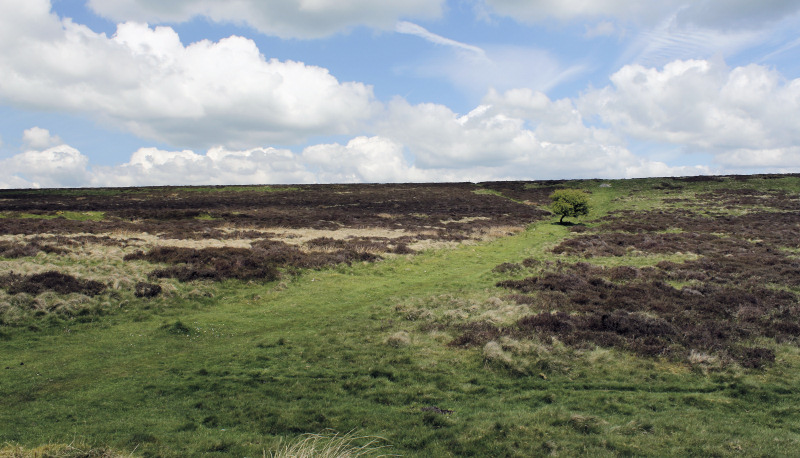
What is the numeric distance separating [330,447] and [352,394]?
329 cm

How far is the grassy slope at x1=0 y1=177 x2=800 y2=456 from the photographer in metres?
8.18

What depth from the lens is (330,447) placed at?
7.35m

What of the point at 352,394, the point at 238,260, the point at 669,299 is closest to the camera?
the point at 352,394

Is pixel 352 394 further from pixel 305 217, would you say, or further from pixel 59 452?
pixel 305 217

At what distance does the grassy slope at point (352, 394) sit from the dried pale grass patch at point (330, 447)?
0.41 m

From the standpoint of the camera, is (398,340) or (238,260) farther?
(238,260)

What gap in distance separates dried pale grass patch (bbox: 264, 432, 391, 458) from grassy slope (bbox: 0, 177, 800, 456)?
0.41 meters

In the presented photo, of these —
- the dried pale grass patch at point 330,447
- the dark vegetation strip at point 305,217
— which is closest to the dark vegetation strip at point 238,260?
the dark vegetation strip at point 305,217

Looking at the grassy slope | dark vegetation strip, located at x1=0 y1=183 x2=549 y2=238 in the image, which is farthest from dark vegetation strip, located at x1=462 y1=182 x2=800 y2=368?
dark vegetation strip, located at x1=0 y1=183 x2=549 y2=238

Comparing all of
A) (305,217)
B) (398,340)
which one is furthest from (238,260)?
(305,217)

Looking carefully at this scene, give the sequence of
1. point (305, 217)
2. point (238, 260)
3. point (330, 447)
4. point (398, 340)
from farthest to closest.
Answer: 1. point (305, 217)
2. point (238, 260)
3. point (398, 340)
4. point (330, 447)

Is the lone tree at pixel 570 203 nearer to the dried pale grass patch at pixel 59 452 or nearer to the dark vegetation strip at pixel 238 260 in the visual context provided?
the dark vegetation strip at pixel 238 260

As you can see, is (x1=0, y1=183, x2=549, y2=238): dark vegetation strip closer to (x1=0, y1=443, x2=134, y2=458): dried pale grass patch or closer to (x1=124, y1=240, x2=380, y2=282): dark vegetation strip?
(x1=124, y1=240, x2=380, y2=282): dark vegetation strip

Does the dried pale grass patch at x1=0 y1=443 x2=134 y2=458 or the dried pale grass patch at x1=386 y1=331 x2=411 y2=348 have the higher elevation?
the dried pale grass patch at x1=0 y1=443 x2=134 y2=458
